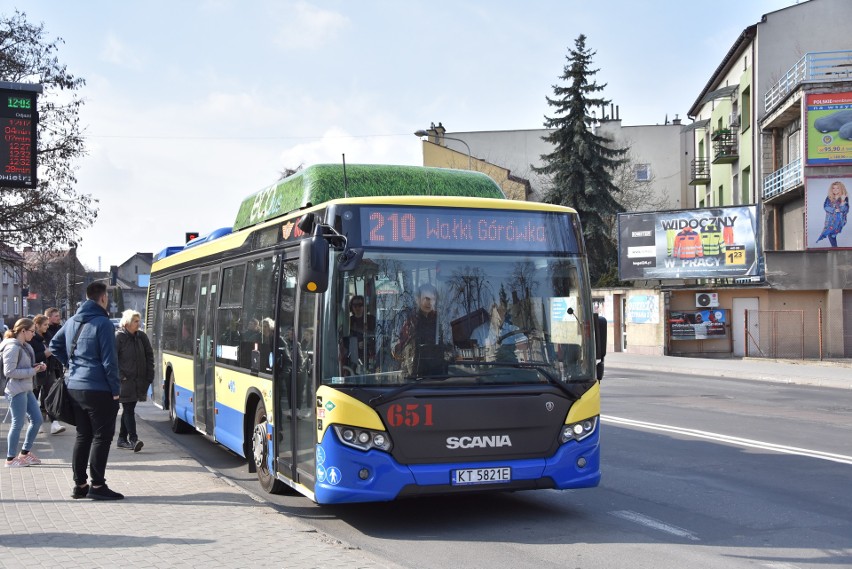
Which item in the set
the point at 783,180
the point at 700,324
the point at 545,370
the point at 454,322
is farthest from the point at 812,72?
the point at 454,322

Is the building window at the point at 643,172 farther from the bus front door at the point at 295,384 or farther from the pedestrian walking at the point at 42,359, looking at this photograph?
the bus front door at the point at 295,384

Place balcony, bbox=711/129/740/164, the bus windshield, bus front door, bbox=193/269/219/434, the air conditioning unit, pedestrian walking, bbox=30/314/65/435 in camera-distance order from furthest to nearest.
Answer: balcony, bbox=711/129/740/164 → the air conditioning unit → pedestrian walking, bbox=30/314/65/435 → bus front door, bbox=193/269/219/434 → the bus windshield

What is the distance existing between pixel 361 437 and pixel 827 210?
33374mm

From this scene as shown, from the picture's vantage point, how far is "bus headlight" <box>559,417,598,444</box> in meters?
7.59

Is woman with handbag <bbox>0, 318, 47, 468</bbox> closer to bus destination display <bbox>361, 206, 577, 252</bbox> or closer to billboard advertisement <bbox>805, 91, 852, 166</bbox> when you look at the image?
bus destination display <bbox>361, 206, 577, 252</bbox>

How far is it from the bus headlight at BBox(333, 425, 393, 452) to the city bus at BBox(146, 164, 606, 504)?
0.01 m

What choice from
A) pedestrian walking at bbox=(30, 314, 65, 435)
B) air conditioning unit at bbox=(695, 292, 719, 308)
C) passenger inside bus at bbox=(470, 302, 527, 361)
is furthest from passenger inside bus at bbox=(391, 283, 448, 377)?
air conditioning unit at bbox=(695, 292, 719, 308)

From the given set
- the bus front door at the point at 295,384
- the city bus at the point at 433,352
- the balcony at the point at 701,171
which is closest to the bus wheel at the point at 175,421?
the city bus at the point at 433,352

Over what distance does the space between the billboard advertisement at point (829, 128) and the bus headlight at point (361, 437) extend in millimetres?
33420

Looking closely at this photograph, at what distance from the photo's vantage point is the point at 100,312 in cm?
837

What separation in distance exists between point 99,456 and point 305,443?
6.60 ft

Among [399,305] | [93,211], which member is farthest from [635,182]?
[399,305]

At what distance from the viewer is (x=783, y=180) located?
3925 centimetres

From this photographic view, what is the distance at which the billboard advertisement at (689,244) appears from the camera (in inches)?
1471
